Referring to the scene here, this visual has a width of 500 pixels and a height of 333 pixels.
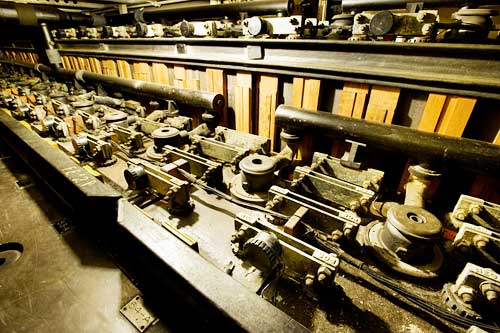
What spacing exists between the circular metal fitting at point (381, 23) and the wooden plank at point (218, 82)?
5.66 ft

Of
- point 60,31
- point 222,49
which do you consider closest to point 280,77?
point 222,49

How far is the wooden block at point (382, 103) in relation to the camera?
1.92 meters

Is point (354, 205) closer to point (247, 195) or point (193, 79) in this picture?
point (247, 195)

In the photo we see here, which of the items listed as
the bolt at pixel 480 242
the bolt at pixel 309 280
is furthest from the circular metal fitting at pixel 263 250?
the bolt at pixel 480 242

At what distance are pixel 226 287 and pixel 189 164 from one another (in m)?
1.42

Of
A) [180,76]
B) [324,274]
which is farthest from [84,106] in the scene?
[324,274]

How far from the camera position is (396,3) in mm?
2680

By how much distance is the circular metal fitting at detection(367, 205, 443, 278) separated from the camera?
4.09 ft

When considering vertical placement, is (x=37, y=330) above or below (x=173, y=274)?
below

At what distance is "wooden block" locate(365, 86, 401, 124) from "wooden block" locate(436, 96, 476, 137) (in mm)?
334

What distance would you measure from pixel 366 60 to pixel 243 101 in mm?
1382

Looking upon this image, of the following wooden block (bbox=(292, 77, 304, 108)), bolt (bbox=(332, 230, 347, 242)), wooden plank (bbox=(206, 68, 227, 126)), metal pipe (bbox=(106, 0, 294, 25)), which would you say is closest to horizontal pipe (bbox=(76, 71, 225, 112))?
wooden plank (bbox=(206, 68, 227, 126))

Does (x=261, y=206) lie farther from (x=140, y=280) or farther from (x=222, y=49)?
(x=222, y=49)

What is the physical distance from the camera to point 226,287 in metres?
0.86
